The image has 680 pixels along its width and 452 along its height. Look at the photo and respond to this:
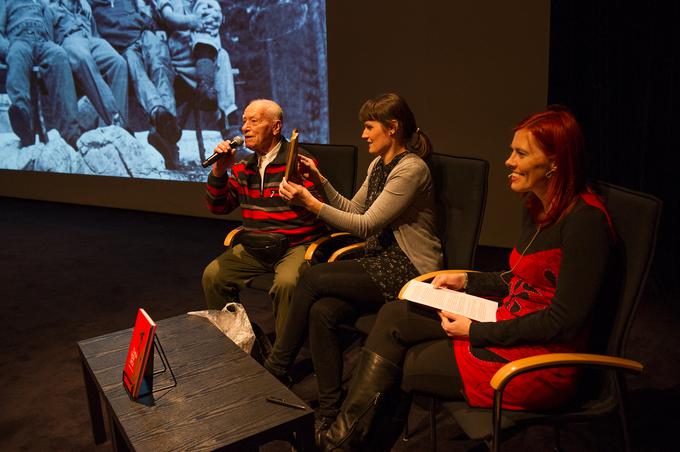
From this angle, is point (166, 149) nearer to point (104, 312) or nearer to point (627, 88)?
point (104, 312)

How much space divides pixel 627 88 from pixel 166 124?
13.1ft

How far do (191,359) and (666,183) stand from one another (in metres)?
2.92

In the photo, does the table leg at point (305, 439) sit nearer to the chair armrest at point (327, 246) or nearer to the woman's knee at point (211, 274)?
the chair armrest at point (327, 246)

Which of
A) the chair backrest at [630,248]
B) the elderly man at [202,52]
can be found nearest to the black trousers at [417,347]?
the chair backrest at [630,248]

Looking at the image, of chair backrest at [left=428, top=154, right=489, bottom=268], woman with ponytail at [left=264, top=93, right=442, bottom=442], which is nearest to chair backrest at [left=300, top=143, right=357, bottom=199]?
woman with ponytail at [left=264, top=93, right=442, bottom=442]

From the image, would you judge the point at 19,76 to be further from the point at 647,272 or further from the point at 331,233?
the point at 647,272

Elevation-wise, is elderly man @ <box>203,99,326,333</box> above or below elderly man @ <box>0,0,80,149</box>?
below

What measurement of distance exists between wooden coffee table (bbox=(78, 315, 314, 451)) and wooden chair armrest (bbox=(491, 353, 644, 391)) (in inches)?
20.6

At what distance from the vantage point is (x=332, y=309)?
2254 mm

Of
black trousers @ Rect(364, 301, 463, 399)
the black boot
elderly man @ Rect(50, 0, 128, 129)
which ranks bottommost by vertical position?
the black boot

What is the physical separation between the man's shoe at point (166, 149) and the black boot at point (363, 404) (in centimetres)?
428

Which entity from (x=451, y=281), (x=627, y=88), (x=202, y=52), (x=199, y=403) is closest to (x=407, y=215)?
(x=451, y=281)

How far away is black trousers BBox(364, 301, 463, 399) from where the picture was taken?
5.48 feet

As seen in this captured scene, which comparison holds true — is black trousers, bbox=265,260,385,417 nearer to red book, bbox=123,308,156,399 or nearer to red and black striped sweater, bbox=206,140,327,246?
red and black striped sweater, bbox=206,140,327,246
